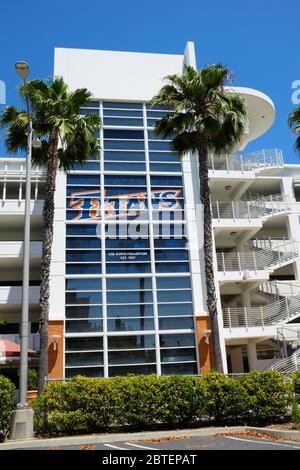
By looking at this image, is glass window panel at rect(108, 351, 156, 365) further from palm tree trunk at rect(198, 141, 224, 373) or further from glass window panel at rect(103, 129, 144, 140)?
glass window panel at rect(103, 129, 144, 140)

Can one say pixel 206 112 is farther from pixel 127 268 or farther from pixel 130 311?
pixel 130 311

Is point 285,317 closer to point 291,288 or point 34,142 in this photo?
point 291,288

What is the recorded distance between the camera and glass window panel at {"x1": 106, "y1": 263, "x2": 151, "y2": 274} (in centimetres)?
2503

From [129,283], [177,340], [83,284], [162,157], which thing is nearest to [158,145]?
[162,157]

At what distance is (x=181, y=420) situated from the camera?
13297mm

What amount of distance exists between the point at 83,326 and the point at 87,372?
230cm

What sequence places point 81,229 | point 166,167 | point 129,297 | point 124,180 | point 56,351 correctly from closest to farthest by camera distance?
point 56,351, point 129,297, point 81,229, point 124,180, point 166,167

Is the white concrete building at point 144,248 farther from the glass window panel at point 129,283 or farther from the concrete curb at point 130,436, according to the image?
the concrete curb at point 130,436

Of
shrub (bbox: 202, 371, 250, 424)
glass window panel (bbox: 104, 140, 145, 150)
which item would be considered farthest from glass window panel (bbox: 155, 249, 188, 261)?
shrub (bbox: 202, 371, 250, 424)

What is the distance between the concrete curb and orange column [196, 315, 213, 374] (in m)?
10.9

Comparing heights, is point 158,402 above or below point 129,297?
below

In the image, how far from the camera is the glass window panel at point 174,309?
24.7 meters

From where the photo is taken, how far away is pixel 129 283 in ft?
82.1

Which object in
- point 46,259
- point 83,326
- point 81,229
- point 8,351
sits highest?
point 81,229
